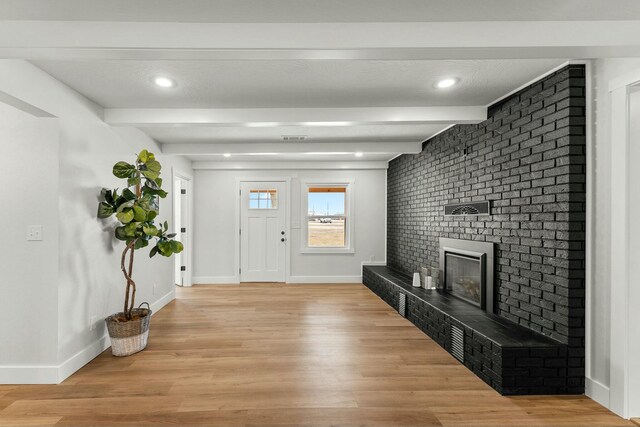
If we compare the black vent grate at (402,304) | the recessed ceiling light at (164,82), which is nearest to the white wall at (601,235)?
the black vent grate at (402,304)

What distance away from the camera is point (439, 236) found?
420 cm

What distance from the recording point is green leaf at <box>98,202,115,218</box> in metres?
3.00

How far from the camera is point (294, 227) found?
20.7ft

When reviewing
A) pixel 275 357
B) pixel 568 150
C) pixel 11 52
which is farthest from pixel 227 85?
pixel 568 150

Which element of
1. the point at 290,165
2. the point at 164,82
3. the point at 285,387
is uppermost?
the point at 164,82

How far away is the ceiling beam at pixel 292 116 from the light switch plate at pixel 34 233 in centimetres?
122

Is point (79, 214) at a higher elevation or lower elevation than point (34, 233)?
higher

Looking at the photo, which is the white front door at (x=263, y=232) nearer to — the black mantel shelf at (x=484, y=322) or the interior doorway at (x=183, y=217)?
the interior doorway at (x=183, y=217)

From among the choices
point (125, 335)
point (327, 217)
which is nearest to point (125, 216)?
point (125, 335)

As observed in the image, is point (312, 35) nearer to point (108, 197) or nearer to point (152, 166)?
point (152, 166)

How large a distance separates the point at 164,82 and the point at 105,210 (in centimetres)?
129

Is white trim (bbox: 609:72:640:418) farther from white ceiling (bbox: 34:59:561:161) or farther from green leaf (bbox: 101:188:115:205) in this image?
green leaf (bbox: 101:188:115:205)

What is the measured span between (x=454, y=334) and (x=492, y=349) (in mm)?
549

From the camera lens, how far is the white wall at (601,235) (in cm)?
213
